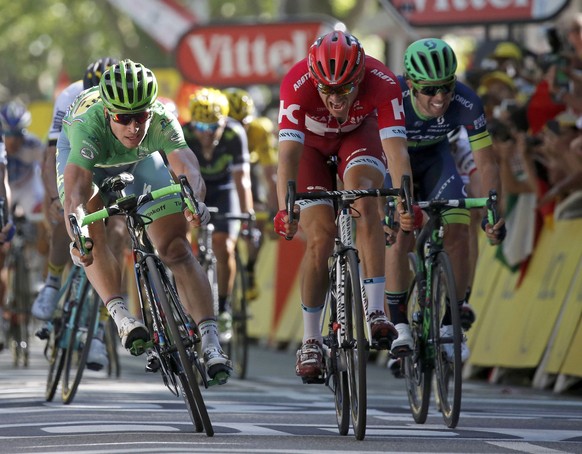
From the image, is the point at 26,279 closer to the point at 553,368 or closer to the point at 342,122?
the point at 553,368

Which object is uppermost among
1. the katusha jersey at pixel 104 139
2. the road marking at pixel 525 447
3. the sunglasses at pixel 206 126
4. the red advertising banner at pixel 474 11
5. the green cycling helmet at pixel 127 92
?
the red advertising banner at pixel 474 11

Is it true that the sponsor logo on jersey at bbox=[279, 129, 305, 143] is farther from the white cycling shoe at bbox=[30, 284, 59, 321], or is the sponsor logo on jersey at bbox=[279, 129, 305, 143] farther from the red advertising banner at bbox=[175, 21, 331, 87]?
the red advertising banner at bbox=[175, 21, 331, 87]

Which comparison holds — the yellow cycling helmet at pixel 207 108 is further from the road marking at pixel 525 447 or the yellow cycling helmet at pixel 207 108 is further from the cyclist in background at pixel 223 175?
the road marking at pixel 525 447

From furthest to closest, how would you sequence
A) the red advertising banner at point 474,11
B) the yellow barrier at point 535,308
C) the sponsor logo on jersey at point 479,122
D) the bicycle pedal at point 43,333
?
the red advertising banner at point 474,11 → the yellow barrier at point 535,308 → the bicycle pedal at point 43,333 → the sponsor logo on jersey at point 479,122

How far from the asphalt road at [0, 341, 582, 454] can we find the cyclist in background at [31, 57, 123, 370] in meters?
0.66

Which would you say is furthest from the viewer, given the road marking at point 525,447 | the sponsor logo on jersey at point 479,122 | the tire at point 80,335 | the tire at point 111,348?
the tire at point 111,348

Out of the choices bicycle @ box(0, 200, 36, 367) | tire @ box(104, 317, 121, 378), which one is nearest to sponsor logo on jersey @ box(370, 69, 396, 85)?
tire @ box(104, 317, 121, 378)

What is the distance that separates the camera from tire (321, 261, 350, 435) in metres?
9.65

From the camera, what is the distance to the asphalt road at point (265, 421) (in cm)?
905

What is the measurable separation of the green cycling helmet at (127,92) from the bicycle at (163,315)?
0.39 metres

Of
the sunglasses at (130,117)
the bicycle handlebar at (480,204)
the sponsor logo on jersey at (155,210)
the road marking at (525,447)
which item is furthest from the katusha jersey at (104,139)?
the road marking at (525,447)

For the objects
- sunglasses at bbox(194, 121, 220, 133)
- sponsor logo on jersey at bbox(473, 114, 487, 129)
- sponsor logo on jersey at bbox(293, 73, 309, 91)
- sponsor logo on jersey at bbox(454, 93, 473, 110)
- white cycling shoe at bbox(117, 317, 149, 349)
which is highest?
sunglasses at bbox(194, 121, 220, 133)

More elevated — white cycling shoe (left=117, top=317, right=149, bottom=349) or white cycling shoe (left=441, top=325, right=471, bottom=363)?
white cycling shoe (left=441, top=325, right=471, bottom=363)

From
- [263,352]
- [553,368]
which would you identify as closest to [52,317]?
[553,368]
